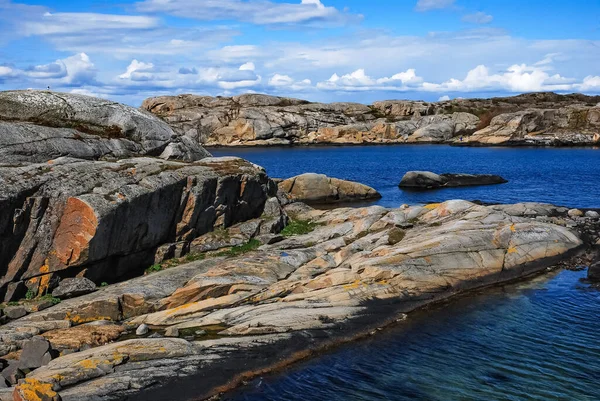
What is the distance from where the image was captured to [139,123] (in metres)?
41.2

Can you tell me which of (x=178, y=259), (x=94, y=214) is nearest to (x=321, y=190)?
(x=178, y=259)

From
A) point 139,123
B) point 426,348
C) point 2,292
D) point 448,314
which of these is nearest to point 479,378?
point 426,348

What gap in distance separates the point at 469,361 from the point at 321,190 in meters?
46.2

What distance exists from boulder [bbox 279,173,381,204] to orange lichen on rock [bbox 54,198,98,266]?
1498 inches

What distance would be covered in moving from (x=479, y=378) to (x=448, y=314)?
23.2 feet

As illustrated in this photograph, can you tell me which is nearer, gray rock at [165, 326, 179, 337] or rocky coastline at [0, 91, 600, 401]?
rocky coastline at [0, 91, 600, 401]

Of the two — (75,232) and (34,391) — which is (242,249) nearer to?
(75,232)

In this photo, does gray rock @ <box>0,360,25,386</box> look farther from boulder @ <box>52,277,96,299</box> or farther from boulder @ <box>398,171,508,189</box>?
boulder @ <box>398,171,508,189</box>

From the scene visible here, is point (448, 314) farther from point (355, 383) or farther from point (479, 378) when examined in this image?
point (355, 383)

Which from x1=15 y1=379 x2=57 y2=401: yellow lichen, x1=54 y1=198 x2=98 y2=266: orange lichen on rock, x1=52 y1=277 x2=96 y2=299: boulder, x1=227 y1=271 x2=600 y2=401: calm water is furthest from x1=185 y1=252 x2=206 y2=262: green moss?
x1=15 y1=379 x2=57 y2=401: yellow lichen

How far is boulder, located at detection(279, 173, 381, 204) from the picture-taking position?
224 feet

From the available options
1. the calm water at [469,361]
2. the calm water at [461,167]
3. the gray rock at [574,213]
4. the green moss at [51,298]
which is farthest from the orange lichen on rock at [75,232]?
the calm water at [461,167]

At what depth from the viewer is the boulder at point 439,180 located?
8069cm

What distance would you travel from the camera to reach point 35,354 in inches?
864
